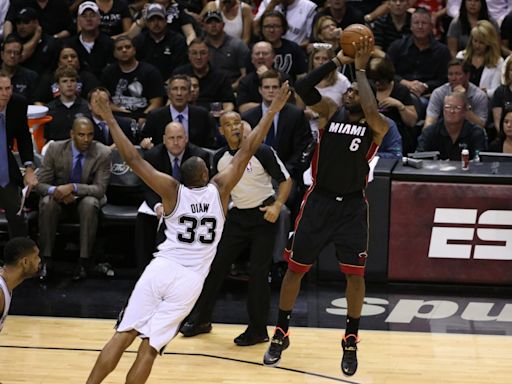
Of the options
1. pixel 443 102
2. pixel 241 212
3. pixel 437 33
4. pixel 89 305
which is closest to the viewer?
pixel 241 212

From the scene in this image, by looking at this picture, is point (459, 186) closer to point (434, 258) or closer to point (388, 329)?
point (434, 258)

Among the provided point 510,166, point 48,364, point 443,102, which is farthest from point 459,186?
point 48,364

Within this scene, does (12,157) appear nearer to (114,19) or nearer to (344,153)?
(344,153)

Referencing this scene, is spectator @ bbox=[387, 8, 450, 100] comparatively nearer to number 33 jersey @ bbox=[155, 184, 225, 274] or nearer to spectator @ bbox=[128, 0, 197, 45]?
spectator @ bbox=[128, 0, 197, 45]

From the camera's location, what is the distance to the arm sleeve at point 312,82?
7723 millimetres

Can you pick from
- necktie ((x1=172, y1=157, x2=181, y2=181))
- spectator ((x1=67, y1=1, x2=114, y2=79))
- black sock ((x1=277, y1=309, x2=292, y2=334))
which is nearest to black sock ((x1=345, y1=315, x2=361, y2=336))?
black sock ((x1=277, y1=309, x2=292, y2=334))

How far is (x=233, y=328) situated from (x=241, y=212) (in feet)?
3.46

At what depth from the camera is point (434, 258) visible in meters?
10.5

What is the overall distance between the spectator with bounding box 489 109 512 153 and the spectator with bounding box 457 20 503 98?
31.3 inches

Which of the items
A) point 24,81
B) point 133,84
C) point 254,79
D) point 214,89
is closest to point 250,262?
point 254,79

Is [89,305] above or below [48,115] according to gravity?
below

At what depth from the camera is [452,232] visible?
10430 millimetres

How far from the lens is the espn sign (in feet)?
34.1

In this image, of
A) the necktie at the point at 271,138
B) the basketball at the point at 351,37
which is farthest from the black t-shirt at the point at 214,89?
the basketball at the point at 351,37
